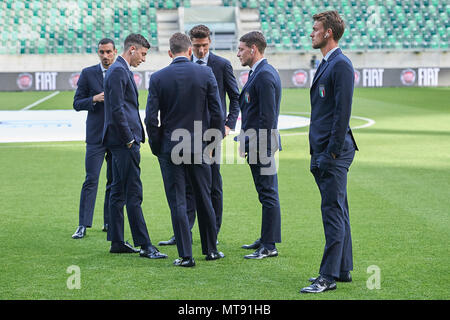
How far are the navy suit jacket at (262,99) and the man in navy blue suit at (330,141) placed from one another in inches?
35.9

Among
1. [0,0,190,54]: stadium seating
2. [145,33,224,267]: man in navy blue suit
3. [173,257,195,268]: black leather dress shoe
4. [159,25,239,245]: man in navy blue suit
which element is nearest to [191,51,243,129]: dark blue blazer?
[159,25,239,245]: man in navy blue suit

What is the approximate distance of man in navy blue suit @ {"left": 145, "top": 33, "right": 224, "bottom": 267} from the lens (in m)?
6.16

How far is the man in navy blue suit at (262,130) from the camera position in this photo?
255 inches

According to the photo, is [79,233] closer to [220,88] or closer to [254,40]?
[220,88]

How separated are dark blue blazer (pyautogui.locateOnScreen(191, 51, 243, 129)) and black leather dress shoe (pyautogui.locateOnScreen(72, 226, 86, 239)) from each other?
1.93 m

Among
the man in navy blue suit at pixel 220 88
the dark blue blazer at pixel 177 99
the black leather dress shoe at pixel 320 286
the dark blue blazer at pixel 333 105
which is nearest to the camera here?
the dark blue blazer at pixel 333 105

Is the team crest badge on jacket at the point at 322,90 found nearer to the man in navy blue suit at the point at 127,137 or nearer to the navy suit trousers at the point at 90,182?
the man in navy blue suit at the point at 127,137

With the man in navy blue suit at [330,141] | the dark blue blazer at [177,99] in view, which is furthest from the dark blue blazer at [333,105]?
the dark blue blazer at [177,99]

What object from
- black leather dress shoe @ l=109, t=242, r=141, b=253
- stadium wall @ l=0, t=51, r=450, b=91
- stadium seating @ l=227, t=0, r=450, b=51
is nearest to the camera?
black leather dress shoe @ l=109, t=242, r=141, b=253

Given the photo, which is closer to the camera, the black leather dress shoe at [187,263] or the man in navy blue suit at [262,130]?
the black leather dress shoe at [187,263]

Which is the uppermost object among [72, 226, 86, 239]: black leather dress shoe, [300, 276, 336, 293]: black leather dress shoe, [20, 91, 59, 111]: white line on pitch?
[20, 91, 59, 111]: white line on pitch

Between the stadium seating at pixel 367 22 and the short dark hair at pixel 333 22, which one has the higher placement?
the stadium seating at pixel 367 22

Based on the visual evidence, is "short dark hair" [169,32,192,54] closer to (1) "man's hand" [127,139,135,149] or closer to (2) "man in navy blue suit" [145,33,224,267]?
(2) "man in navy blue suit" [145,33,224,267]
